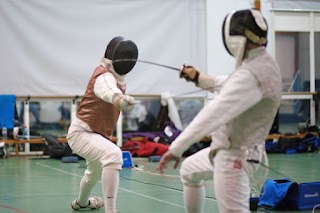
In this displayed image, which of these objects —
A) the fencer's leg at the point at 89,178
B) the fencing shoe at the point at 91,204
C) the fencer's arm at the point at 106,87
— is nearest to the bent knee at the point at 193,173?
the fencer's arm at the point at 106,87

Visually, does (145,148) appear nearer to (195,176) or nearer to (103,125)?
(103,125)

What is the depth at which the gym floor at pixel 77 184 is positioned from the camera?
4.55 metres

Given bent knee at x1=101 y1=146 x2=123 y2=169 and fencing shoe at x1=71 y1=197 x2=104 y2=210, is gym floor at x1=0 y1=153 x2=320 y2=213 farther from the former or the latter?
bent knee at x1=101 y1=146 x2=123 y2=169

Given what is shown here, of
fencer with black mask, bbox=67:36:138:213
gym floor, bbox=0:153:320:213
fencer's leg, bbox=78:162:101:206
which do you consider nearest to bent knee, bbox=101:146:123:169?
fencer with black mask, bbox=67:36:138:213

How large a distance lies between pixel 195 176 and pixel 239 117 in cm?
43

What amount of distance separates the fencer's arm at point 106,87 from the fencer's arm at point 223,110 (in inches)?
42.7

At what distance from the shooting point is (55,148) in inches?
344

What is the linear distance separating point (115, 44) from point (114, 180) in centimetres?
95

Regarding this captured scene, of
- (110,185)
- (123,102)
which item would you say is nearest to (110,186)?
(110,185)

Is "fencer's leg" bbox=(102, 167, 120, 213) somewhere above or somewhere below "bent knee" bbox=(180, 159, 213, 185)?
below

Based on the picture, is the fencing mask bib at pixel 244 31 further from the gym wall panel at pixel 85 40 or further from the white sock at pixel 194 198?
the gym wall panel at pixel 85 40

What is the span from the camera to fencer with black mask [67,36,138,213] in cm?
374

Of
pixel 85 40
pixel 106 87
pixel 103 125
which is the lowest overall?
pixel 103 125

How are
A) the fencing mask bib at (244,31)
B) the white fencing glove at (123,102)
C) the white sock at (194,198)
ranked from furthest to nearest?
the white fencing glove at (123,102) → the white sock at (194,198) → the fencing mask bib at (244,31)
